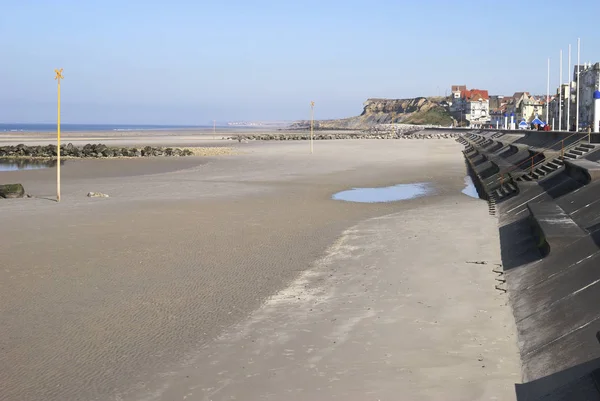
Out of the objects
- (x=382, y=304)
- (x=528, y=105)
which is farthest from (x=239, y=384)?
(x=528, y=105)

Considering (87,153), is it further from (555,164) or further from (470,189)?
(555,164)

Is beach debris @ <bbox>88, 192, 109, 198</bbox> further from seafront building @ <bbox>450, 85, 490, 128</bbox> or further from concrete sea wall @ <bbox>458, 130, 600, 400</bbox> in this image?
seafront building @ <bbox>450, 85, 490, 128</bbox>

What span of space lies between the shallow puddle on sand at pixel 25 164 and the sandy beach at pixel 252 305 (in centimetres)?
2150

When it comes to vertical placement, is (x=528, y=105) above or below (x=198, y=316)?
above

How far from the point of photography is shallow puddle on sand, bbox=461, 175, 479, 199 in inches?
907

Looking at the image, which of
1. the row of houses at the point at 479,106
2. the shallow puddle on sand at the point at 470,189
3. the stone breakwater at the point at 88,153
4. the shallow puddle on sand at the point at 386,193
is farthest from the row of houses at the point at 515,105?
the shallow puddle on sand at the point at 386,193

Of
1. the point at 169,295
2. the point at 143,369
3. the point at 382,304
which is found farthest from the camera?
the point at 169,295

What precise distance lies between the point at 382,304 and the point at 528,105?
13049 centimetres

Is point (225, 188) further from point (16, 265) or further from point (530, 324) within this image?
point (530, 324)

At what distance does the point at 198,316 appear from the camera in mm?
8758

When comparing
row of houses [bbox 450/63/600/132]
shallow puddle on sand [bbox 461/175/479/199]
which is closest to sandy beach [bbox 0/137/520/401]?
shallow puddle on sand [bbox 461/175/479/199]

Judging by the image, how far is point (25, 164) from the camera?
42.2m

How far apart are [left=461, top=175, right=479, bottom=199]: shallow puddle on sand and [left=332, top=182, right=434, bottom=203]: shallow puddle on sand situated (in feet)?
4.23

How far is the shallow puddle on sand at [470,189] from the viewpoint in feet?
75.6
